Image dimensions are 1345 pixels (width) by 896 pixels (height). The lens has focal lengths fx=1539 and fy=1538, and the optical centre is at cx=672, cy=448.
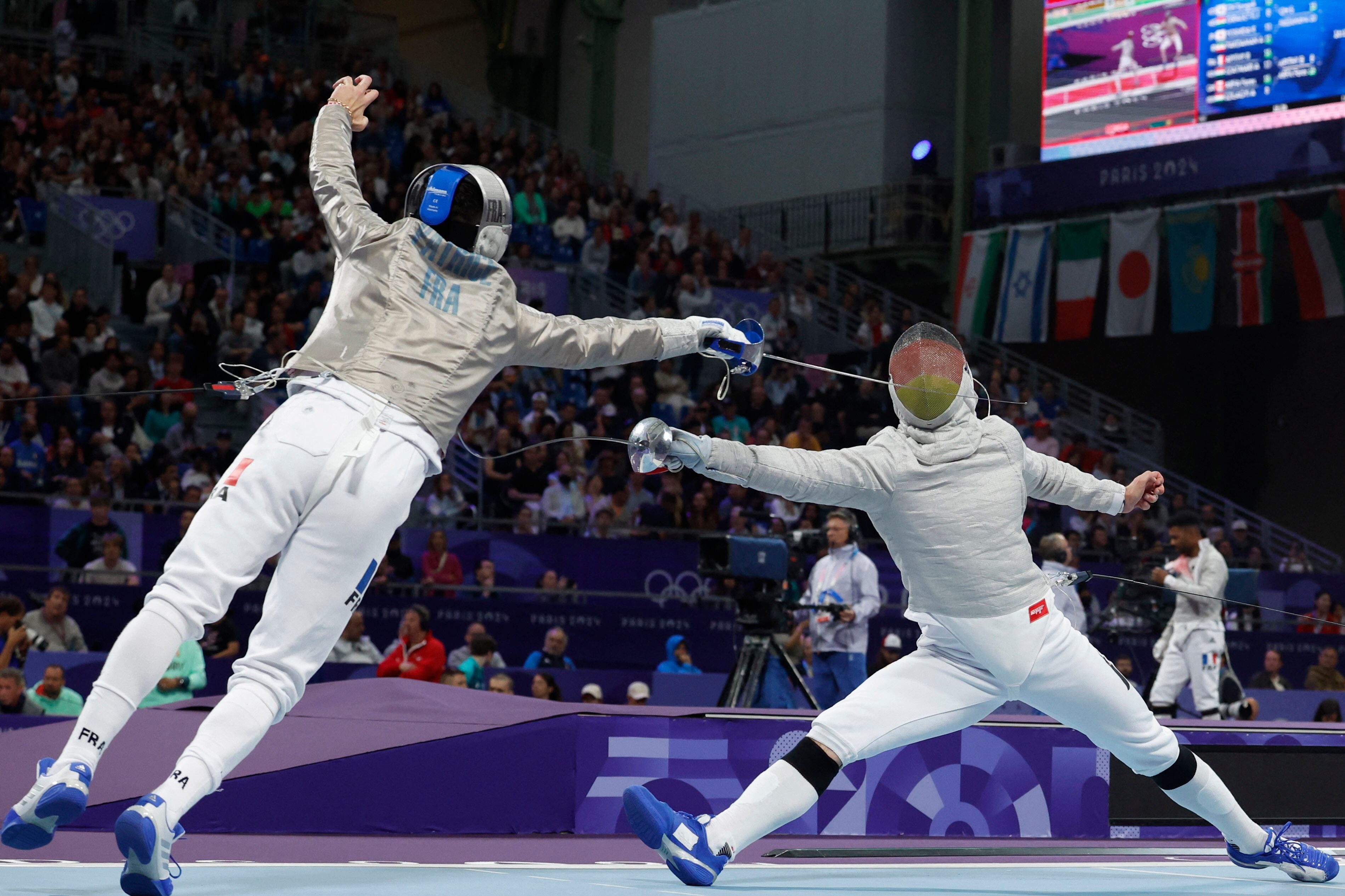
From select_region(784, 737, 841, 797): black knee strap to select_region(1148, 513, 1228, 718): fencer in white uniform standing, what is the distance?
5.63 m

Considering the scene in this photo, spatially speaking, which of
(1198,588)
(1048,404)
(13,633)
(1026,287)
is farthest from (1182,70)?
(13,633)

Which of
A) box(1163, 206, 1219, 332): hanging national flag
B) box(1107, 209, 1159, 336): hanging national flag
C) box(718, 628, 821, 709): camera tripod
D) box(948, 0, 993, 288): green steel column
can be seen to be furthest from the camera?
box(948, 0, 993, 288): green steel column

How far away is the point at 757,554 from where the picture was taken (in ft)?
23.2

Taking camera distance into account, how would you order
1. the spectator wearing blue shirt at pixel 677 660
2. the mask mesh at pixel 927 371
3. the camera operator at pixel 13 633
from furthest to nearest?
the spectator wearing blue shirt at pixel 677 660
the camera operator at pixel 13 633
the mask mesh at pixel 927 371

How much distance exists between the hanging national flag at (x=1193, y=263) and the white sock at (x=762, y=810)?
14.2m

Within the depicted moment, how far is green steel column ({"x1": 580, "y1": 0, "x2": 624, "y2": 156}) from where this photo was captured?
21.8 m

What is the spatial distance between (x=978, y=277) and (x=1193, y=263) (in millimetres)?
2544

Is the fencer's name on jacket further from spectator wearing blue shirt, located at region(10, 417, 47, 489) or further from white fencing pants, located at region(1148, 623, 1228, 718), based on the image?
spectator wearing blue shirt, located at region(10, 417, 47, 489)

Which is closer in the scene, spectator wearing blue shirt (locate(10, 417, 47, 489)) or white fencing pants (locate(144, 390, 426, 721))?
white fencing pants (locate(144, 390, 426, 721))

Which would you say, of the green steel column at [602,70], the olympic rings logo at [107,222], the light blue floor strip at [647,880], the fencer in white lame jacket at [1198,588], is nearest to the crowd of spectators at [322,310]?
the olympic rings logo at [107,222]

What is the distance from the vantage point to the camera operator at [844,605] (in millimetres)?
7945

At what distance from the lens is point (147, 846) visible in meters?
2.92

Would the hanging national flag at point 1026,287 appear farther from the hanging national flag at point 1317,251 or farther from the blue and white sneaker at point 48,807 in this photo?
the blue and white sneaker at point 48,807

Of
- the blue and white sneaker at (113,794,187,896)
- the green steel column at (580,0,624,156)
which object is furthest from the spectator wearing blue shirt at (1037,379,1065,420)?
the blue and white sneaker at (113,794,187,896)
